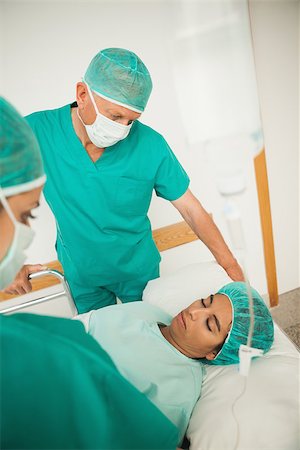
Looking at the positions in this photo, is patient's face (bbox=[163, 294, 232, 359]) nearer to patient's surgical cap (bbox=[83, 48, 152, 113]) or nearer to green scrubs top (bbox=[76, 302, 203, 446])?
green scrubs top (bbox=[76, 302, 203, 446])

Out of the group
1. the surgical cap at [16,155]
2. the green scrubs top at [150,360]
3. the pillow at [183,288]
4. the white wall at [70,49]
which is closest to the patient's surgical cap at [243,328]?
the green scrubs top at [150,360]

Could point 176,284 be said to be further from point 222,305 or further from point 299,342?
point 299,342

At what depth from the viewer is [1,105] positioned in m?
0.64

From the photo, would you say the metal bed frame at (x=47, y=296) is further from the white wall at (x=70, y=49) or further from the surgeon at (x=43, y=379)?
the surgeon at (x=43, y=379)

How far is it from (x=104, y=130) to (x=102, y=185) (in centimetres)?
24

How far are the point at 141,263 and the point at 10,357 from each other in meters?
1.03

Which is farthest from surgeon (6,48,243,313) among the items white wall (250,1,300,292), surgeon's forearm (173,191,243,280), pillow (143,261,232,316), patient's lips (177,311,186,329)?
white wall (250,1,300,292)

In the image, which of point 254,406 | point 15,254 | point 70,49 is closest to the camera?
point 15,254

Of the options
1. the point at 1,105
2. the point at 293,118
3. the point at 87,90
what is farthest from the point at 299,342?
the point at 1,105

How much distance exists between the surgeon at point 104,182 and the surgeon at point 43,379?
0.57 m

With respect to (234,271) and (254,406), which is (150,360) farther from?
(234,271)

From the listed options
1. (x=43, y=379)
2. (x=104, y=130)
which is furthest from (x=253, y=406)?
(x=104, y=130)

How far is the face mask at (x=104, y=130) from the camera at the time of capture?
45.7 inches

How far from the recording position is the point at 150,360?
1175mm
